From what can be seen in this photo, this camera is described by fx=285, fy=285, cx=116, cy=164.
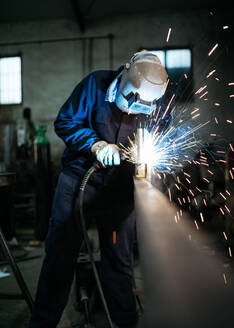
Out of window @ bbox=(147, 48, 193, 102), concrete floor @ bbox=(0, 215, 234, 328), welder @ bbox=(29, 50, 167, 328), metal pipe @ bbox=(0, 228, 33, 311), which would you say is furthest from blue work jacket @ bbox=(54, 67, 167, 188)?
window @ bbox=(147, 48, 193, 102)

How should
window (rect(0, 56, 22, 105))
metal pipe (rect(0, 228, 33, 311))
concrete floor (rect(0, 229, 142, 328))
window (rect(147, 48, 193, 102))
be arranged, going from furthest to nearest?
1. window (rect(0, 56, 22, 105))
2. window (rect(147, 48, 193, 102))
3. concrete floor (rect(0, 229, 142, 328))
4. metal pipe (rect(0, 228, 33, 311))

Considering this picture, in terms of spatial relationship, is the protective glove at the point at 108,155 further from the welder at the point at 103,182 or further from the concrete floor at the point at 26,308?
Result: the concrete floor at the point at 26,308

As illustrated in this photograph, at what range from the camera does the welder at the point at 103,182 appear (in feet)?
4.71

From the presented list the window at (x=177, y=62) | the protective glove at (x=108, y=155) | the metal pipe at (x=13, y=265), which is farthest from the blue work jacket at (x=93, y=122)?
the window at (x=177, y=62)

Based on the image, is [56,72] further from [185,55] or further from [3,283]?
[3,283]

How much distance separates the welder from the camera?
144 cm

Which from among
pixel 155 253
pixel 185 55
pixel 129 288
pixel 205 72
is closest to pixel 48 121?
pixel 185 55

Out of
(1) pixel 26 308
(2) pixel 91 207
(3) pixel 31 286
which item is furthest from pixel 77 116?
(3) pixel 31 286

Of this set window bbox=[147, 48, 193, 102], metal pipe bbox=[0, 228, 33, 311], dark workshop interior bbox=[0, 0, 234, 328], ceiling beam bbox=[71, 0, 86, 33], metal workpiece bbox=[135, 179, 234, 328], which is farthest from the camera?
window bbox=[147, 48, 193, 102]

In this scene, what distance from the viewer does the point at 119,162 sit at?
1.42 m

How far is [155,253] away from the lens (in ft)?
2.60

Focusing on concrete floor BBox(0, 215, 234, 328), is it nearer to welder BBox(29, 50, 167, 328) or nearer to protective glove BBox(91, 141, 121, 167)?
welder BBox(29, 50, 167, 328)

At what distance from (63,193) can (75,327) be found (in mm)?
843

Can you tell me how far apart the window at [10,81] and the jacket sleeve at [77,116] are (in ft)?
16.9
